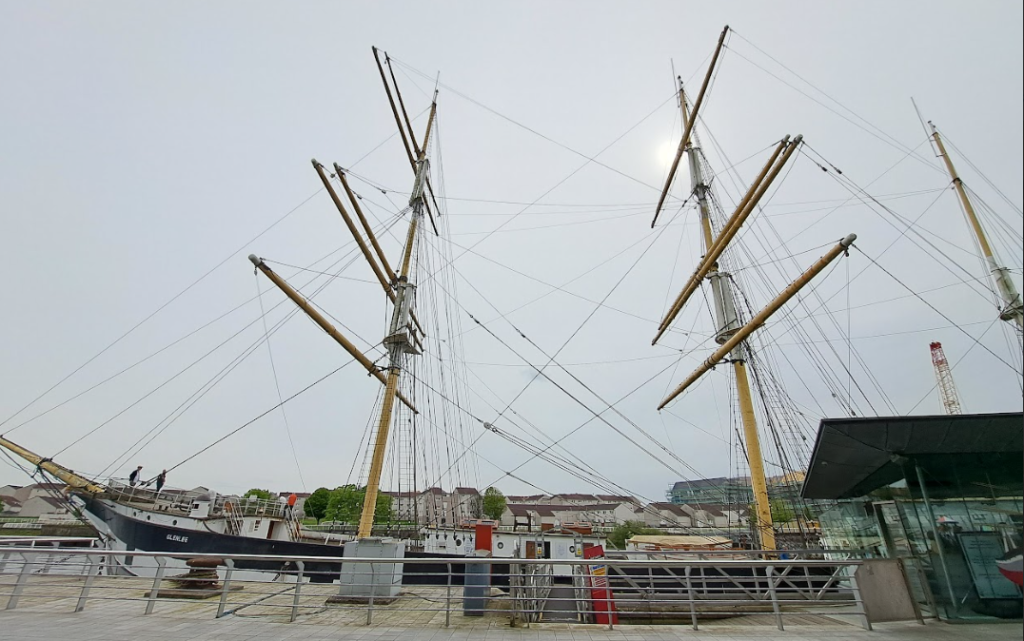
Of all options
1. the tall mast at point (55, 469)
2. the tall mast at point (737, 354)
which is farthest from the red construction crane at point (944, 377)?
the tall mast at point (55, 469)

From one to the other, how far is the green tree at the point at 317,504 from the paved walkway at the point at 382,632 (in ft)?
224

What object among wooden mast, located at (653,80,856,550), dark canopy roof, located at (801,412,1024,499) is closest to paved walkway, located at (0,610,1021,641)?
dark canopy roof, located at (801,412,1024,499)

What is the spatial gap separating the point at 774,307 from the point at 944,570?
33.1ft

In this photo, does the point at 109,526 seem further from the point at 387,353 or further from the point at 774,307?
the point at 774,307

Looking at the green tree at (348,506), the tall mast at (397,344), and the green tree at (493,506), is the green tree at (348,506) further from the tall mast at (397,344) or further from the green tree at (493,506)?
the tall mast at (397,344)

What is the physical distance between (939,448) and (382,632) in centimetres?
1071

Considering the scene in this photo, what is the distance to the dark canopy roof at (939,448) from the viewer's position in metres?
7.50

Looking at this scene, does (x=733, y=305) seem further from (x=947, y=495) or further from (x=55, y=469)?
(x=55, y=469)

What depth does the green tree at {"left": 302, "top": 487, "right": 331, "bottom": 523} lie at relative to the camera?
226 feet

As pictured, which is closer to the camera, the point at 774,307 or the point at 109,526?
the point at 774,307

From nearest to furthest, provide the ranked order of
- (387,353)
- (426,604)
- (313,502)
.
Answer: (426,604), (387,353), (313,502)

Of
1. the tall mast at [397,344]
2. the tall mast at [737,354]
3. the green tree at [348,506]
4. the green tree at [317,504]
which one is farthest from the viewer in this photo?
the green tree at [317,504]

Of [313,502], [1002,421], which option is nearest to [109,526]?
[1002,421]

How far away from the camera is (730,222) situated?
18.8 meters
